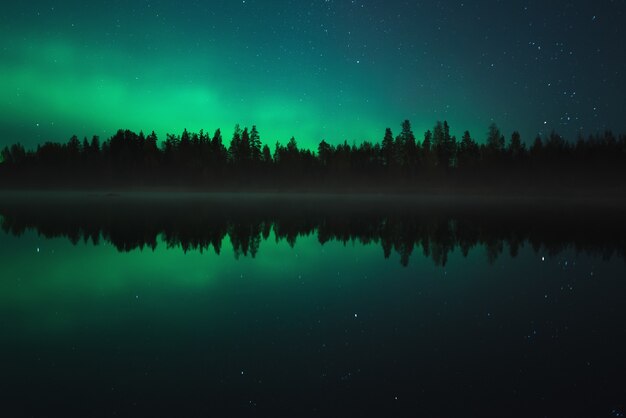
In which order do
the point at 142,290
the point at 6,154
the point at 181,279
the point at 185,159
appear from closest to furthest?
1. the point at 142,290
2. the point at 181,279
3. the point at 185,159
4. the point at 6,154

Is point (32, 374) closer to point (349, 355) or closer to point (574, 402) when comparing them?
point (349, 355)

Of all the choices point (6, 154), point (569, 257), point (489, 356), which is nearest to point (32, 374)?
point (489, 356)

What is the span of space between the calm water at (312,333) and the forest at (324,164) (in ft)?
348

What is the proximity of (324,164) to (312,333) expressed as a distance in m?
135

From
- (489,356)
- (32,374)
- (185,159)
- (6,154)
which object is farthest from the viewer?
(6,154)

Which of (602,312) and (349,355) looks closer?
(349,355)

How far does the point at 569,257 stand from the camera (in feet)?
71.1

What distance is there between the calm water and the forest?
106 metres

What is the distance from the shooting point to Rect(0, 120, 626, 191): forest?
118938mm

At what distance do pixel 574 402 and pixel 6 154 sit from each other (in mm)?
210158

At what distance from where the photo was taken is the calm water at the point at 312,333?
7.63 meters

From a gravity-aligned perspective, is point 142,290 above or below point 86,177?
below

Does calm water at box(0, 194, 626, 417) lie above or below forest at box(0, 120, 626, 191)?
below

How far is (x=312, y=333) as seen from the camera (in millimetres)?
10945
